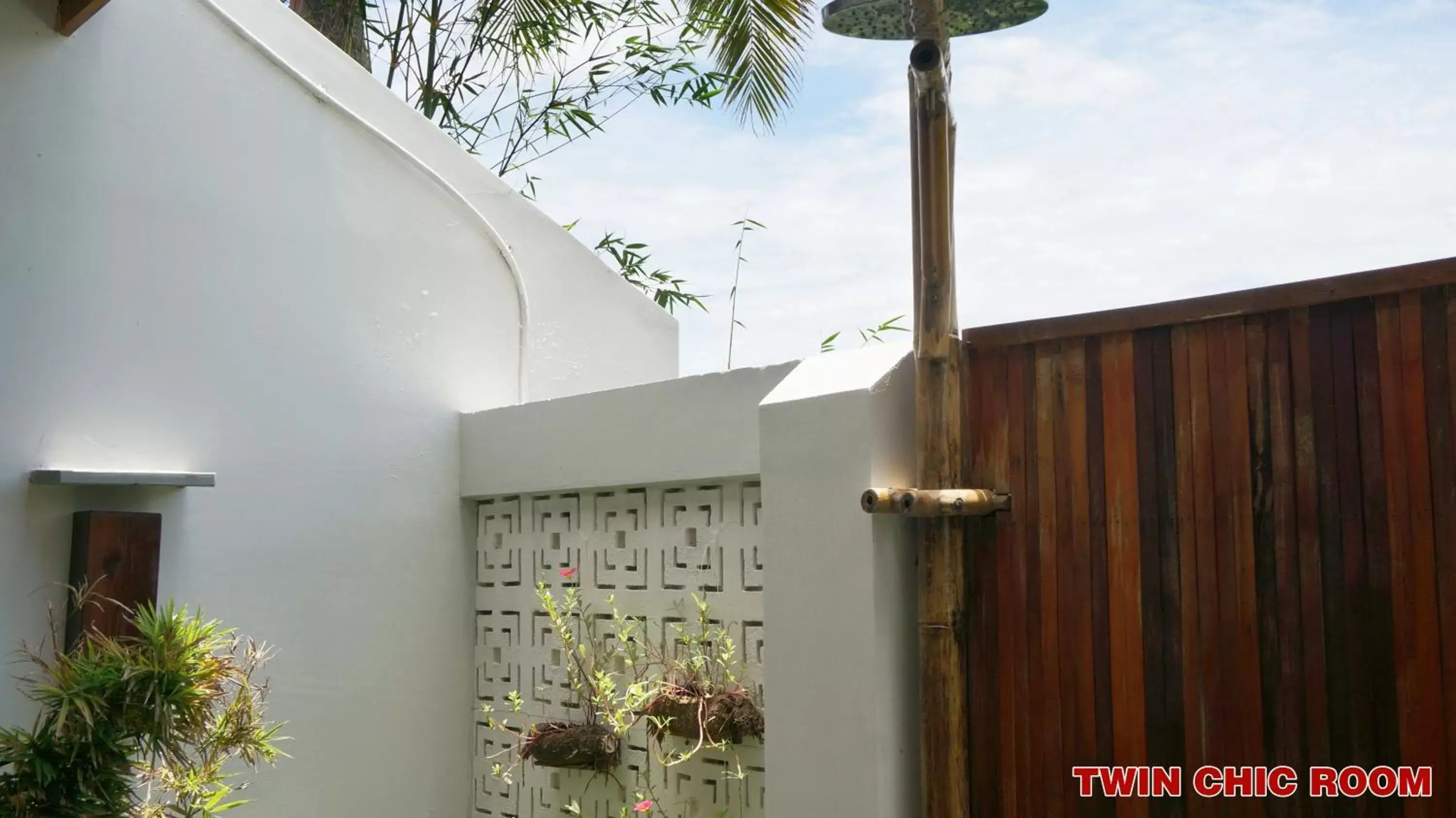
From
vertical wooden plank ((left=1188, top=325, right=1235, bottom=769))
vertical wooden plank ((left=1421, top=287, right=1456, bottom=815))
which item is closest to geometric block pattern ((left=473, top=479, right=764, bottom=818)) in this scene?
vertical wooden plank ((left=1188, top=325, right=1235, bottom=769))

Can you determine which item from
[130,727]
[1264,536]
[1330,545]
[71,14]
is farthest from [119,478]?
[1330,545]

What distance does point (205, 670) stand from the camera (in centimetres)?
332

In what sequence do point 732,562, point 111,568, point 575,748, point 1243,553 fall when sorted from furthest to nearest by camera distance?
point 575,748 < point 732,562 < point 111,568 < point 1243,553

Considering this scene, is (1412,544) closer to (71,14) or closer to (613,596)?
(613,596)

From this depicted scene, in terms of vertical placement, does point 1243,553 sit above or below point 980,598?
above

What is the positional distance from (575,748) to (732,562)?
32.2 inches

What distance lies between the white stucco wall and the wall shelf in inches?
1.8

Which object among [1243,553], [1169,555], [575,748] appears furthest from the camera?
[575,748]

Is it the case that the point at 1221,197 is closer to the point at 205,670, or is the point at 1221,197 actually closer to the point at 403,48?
the point at 205,670

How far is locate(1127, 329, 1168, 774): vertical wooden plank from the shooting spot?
2.76 meters

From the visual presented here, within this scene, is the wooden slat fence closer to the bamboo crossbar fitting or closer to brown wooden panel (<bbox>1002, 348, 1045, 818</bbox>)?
brown wooden panel (<bbox>1002, 348, 1045, 818</bbox>)

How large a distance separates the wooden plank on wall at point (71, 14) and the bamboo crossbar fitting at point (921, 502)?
8.92 feet

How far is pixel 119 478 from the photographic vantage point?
3.67 metres

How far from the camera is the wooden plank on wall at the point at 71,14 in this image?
11.9 ft
